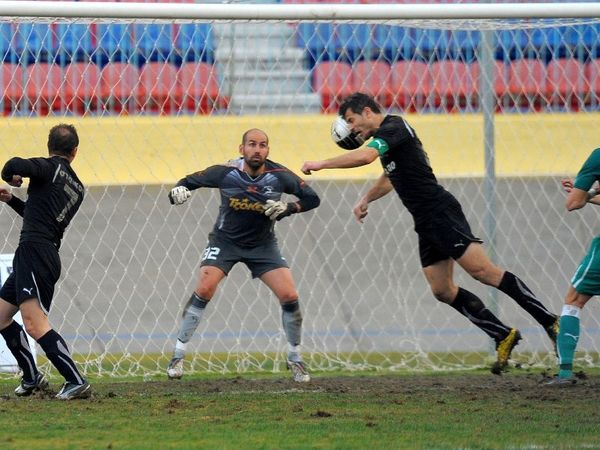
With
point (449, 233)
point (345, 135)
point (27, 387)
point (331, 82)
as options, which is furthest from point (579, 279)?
point (331, 82)

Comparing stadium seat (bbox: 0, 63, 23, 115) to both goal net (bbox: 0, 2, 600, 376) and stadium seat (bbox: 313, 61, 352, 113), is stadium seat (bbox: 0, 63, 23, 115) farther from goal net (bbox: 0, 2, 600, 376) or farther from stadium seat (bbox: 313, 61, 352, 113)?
stadium seat (bbox: 313, 61, 352, 113)

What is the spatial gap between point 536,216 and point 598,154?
4.87 meters

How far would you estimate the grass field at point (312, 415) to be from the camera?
6.11 meters

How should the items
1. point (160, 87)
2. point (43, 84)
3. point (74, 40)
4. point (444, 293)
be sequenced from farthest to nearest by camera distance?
point (160, 87) → point (74, 40) → point (43, 84) → point (444, 293)

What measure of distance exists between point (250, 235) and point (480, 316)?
185 centimetres

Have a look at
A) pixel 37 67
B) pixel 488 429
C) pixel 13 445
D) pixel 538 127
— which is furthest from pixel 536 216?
Answer: pixel 13 445

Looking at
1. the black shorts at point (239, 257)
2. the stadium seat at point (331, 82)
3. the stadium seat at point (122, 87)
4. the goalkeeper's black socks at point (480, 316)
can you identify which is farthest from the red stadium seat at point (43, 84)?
the goalkeeper's black socks at point (480, 316)

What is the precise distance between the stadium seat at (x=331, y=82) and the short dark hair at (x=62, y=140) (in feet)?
22.5

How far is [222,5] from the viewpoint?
960cm

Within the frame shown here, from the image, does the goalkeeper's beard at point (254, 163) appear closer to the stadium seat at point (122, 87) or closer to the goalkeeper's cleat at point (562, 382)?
the goalkeeper's cleat at point (562, 382)

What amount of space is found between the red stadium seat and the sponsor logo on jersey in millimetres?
4115

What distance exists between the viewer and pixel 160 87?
1424cm

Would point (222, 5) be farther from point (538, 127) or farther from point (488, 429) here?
point (538, 127)

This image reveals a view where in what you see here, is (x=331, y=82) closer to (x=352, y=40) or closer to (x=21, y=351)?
(x=352, y=40)
